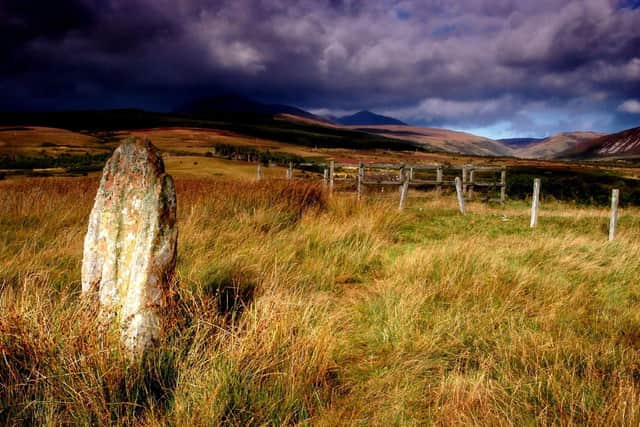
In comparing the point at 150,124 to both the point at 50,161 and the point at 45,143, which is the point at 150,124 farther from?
the point at 50,161

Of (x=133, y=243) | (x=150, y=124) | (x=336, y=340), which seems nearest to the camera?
(x=133, y=243)

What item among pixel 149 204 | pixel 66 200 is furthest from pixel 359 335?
pixel 66 200

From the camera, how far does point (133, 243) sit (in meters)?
2.71

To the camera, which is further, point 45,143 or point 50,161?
point 45,143

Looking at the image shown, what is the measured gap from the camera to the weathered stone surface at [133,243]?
2506 mm

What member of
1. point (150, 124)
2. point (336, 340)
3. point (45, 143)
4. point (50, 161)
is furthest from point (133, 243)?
point (150, 124)


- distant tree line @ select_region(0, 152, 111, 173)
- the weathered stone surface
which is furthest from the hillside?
the weathered stone surface

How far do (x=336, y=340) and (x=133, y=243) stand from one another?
5.21 ft

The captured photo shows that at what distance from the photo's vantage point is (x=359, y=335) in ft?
10.9

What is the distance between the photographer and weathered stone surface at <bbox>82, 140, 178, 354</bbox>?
8.22 ft

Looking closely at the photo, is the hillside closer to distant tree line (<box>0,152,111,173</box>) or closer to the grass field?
distant tree line (<box>0,152,111,173</box>)

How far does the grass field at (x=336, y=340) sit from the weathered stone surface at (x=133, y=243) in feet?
0.53

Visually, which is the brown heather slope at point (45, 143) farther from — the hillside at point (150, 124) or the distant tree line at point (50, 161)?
the hillside at point (150, 124)

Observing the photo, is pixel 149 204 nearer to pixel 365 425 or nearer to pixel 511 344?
pixel 365 425
